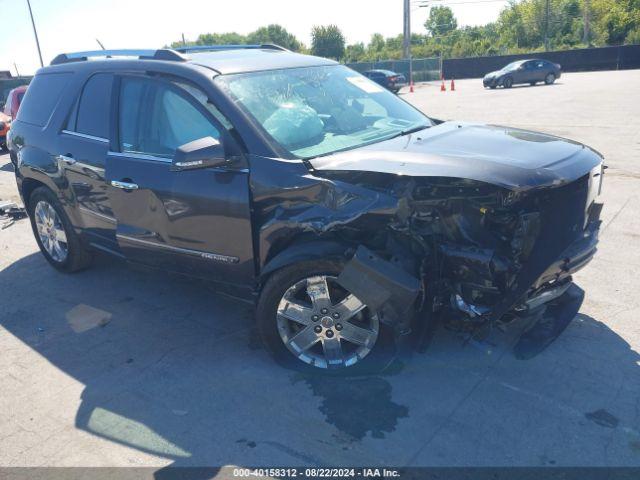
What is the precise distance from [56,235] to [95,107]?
1.51 m

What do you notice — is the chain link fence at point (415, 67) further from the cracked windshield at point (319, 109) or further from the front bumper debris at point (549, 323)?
the front bumper debris at point (549, 323)

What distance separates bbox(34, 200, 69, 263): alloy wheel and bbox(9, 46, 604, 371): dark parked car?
88 centimetres

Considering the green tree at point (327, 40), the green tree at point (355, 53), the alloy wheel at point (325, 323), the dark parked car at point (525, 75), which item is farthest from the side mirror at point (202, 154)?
the green tree at point (355, 53)

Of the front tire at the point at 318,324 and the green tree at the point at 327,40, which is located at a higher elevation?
the green tree at the point at 327,40

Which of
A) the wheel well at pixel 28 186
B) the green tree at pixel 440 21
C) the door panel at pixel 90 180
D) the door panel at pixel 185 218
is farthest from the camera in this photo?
the green tree at pixel 440 21

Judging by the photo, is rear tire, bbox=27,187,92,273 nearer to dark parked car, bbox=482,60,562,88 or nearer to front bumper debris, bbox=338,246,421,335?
front bumper debris, bbox=338,246,421,335

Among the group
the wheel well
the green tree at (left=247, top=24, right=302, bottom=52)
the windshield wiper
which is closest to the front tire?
the windshield wiper

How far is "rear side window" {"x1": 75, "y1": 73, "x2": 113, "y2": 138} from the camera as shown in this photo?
456cm

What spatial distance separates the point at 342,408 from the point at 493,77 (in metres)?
30.3

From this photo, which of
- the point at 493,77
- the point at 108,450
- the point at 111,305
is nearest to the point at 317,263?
the point at 108,450

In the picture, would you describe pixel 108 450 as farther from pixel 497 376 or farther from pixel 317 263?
pixel 497 376

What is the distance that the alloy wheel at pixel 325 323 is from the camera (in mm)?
3471

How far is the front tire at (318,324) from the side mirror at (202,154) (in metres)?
0.79

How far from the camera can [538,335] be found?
377cm
